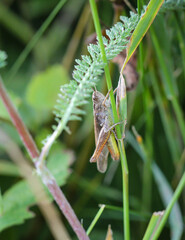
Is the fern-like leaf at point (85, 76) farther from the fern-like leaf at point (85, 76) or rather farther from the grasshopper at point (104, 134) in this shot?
the grasshopper at point (104, 134)

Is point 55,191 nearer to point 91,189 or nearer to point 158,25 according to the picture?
point 158,25

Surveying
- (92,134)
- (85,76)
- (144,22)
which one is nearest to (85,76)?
(85,76)

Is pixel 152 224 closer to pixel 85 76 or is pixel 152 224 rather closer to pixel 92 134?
pixel 85 76

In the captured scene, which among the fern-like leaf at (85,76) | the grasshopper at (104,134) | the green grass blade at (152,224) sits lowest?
the green grass blade at (152,224)

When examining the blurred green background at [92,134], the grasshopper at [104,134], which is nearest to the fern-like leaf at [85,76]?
the grasshopper at [104,134]

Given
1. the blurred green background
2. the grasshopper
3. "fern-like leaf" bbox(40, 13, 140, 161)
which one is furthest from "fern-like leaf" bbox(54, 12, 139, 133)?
the blurred green background

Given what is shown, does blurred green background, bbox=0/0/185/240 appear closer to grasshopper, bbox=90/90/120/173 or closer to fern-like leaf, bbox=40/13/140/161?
grasshopper, bbox=90/90/120/173

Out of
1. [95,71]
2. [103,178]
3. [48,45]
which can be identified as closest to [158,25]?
[95,71]

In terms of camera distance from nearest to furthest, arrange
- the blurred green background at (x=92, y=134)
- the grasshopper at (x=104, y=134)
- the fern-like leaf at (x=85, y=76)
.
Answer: the fern-like leaf at (x=85, y=76)
the grasshopper at (x=104, y=134)
the blurred green background at (x=92, y=134)
